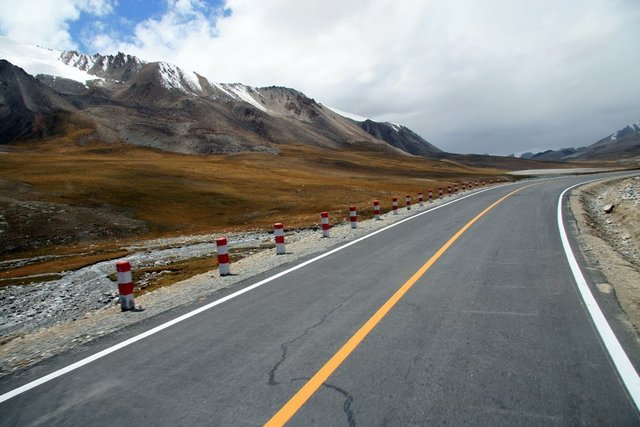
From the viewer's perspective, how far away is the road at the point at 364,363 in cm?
384

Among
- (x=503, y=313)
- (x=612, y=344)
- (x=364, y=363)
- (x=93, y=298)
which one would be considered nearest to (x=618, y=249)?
(x=503, y=313)

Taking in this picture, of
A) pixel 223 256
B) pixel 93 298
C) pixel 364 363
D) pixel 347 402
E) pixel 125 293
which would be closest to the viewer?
pixel 347 402

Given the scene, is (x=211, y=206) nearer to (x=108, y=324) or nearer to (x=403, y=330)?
(x=108, y=324)

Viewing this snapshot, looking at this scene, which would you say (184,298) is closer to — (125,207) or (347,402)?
(347,402)

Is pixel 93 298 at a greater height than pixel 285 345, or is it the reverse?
pixel 285 345

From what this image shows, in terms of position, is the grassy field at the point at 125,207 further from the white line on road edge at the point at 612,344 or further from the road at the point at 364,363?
the white line on road edge at the point at 612,344

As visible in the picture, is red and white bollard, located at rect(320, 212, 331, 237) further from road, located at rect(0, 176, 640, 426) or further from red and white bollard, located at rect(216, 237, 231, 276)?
road, located at rect(0, 176, 640, 426)

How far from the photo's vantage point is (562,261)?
9.60m

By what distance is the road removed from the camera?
12.6 feet

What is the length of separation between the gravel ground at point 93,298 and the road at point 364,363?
68cm

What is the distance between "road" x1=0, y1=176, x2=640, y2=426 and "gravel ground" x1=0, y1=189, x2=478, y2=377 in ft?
2.24

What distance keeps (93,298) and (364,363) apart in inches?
538

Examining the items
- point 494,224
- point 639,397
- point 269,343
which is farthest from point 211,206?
point 639,397

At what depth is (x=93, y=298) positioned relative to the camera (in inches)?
603
